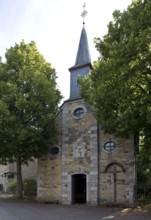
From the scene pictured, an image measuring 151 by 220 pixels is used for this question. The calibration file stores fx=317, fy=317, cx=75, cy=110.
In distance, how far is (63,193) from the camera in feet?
74.5

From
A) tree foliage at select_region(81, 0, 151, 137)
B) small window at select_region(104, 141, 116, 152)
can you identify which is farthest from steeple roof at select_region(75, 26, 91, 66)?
small window at select_region(104, 141, 116, 152)

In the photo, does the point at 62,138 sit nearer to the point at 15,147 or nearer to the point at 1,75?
the point at 15,147

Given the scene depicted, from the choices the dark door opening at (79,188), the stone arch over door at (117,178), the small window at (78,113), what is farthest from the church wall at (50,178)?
the stone arch over door at (117,178)

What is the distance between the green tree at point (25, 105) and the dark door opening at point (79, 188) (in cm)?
321

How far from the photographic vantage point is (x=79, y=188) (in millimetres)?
23359

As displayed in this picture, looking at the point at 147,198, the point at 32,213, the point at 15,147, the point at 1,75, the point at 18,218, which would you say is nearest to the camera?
the point at 18,218

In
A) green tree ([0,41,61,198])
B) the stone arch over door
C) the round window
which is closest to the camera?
the stone arch over door

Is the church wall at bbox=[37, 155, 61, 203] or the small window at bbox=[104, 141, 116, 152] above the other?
the small window at bbox=[104, 141, 116, 152]

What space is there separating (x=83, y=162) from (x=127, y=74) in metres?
8.38

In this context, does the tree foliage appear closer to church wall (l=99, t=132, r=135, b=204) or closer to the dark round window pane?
church wall (l=99, t=132, r=135, b=204)

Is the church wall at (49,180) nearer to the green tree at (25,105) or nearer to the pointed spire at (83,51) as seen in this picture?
the green tree at (25,105)

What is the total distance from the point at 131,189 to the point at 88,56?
11.3 metres

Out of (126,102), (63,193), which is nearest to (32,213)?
(63,193)

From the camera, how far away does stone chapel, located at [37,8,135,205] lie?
68.0ft
